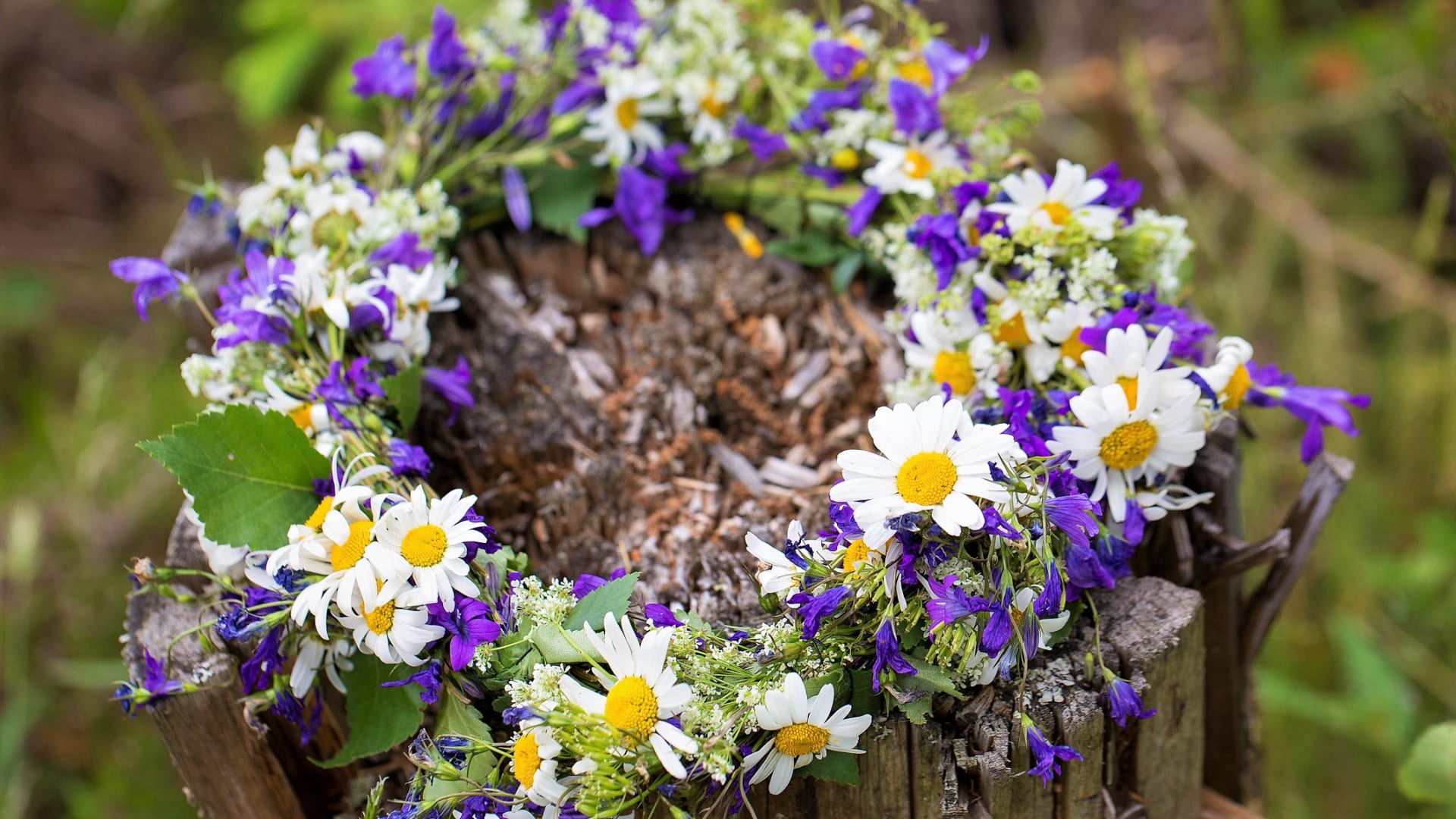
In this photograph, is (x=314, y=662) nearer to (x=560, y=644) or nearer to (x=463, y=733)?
(x=463, y=733)

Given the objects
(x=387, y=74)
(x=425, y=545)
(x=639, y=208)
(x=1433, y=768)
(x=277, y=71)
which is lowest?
(x=1433, y=768)

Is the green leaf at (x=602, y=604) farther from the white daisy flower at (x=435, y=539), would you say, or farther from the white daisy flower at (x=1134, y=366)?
the white daisy flower at (x=1134, y=366)

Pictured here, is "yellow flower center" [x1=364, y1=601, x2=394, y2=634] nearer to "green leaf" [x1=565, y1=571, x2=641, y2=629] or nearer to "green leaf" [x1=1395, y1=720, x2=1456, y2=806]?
"green leaf" [x1=565, y1=571, x2=641, y2=629]

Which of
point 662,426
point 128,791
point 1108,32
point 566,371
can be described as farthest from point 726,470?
point 1108,32

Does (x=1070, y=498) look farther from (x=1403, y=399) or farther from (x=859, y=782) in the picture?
(x=1403, y=399)

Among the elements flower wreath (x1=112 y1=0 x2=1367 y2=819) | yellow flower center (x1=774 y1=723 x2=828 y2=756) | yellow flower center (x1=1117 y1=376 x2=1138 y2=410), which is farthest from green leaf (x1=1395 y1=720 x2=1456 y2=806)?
yellow flower center (x1=774 y1=723 x2=828 y2=756)

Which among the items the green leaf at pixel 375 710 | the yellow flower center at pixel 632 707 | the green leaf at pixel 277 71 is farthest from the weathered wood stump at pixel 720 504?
the green leaf at pixel 277 71

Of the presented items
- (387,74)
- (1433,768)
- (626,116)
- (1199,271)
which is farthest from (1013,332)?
(1199,271)
